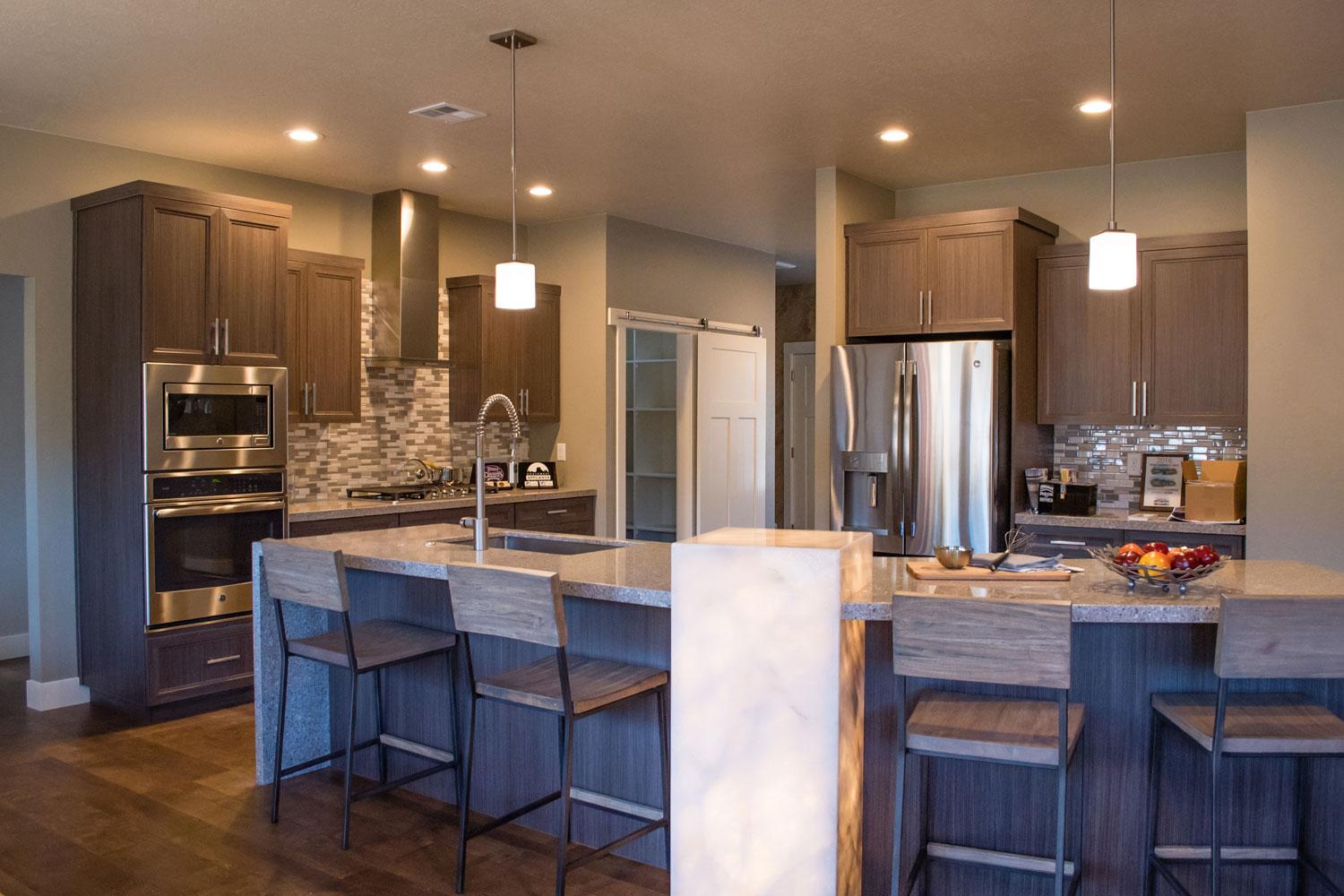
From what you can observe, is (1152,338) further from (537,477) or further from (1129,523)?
(537,477)

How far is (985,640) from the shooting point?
2.33 metres

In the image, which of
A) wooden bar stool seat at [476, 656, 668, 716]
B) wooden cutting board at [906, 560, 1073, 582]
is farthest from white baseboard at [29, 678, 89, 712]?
wooden cutting board at [906, 560, 1073, 582]

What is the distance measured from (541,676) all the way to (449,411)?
3.94 meters

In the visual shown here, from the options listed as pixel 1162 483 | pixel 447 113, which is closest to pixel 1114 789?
pixel 1162 483

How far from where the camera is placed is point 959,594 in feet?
8.51

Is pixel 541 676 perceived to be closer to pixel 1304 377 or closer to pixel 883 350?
pixel 883 350

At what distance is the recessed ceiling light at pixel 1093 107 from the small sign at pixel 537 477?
3.83 metres

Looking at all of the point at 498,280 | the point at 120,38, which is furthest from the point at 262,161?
the point at 498,280

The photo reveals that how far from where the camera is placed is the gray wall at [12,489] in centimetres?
577

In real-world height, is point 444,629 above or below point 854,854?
above

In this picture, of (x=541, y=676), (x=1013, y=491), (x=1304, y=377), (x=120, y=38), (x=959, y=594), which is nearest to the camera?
(x=959, y=594)

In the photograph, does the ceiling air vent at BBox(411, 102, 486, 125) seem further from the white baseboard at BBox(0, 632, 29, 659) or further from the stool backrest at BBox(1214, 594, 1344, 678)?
the white baseboard at BBox(0, 632, 29, 659)

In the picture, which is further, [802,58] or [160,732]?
[160,732]

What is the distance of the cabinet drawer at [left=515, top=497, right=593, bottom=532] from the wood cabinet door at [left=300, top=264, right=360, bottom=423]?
1131 mm
